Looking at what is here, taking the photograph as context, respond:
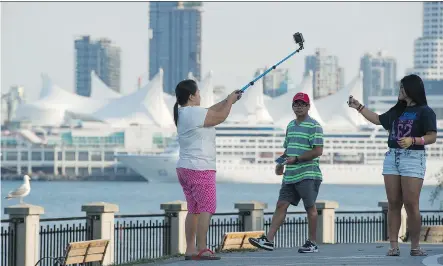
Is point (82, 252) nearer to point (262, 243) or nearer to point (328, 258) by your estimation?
point (262, 243)

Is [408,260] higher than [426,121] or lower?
lower

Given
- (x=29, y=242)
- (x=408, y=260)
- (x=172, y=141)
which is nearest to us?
(x=408, y=260)

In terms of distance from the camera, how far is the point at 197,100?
42.4 feet

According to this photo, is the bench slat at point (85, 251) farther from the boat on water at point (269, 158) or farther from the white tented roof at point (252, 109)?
the white tented roof at point (252, 109)

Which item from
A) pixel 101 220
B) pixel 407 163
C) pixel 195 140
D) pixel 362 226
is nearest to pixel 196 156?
pixel 195 140

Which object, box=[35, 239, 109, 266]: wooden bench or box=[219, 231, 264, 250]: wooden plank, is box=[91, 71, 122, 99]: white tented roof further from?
box=[35, 239, 109, 266]: wooden bench

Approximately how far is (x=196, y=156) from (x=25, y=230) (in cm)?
466

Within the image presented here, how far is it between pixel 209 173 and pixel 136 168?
116 metres

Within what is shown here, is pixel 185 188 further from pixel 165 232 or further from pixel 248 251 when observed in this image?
pixel 165 232

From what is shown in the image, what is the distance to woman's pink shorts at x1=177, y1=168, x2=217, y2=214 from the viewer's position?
12.8 meters

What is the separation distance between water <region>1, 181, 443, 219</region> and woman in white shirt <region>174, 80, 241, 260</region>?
24973 mm

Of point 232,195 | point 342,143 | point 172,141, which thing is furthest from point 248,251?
point 172,141

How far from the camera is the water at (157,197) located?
2707 inches

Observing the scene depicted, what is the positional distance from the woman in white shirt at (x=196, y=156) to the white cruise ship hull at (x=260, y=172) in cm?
10400
